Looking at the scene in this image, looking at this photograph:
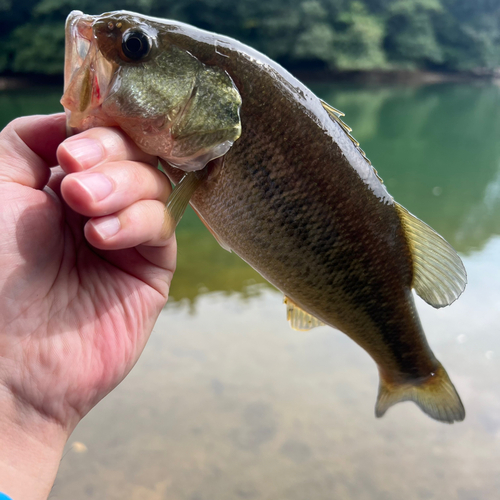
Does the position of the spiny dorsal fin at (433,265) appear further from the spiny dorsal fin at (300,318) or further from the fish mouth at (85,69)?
the fish mouth at (85,69)

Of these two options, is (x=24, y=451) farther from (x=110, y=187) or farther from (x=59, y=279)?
(x=110, y=187)

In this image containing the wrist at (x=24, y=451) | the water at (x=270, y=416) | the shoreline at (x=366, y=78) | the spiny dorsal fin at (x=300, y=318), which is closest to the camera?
the wrist at (x=24, y=451)

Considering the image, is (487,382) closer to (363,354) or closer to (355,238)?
(363,354)

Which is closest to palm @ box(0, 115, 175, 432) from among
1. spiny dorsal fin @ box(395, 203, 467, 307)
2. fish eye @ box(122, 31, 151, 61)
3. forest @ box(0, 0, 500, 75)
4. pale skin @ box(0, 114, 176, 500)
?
pale skin @ box(0, 114, 176, 500)

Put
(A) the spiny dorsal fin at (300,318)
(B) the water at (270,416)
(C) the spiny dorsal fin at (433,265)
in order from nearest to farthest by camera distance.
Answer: (C) the spiny dorsal fin at (433,265) → (A) the spiny dorsal fin at (300,318) → (B) the water at (270,416)

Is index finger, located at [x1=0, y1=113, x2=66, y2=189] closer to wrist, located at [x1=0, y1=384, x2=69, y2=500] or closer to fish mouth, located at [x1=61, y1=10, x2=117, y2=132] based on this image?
fish mouth, located at [x1=61, y1=10, x2=117, y2=132]

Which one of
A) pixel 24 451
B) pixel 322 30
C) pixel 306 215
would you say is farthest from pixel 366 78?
pixel 24 451

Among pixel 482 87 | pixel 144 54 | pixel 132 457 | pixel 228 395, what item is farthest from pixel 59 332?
pixel 482 87

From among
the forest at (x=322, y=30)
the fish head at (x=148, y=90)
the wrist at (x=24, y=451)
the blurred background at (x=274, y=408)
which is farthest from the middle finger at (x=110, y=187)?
the forest at (x=322, y=30)
